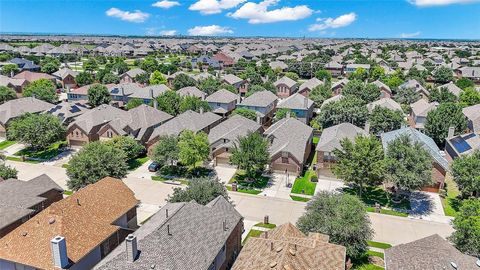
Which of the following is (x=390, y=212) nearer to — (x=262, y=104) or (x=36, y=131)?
(x=262, y=104)

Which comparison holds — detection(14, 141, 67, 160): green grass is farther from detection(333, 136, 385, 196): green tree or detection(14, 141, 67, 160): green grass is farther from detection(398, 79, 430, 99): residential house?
detection(398, 79, 430, 99): residential house

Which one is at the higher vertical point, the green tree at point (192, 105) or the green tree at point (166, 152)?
the green tree at point (192, 105)

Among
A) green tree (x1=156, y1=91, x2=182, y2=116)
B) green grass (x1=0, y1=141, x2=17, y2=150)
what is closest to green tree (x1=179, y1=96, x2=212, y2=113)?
green tree (x1=156, y1=91, x2=182, y2=116)

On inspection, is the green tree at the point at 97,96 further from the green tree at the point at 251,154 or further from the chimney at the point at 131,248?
the chimney at the point at 131,248


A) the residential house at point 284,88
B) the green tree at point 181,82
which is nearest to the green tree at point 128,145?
the green tree at point 181,82

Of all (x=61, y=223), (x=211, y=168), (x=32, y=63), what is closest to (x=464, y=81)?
(x=211, y=168)

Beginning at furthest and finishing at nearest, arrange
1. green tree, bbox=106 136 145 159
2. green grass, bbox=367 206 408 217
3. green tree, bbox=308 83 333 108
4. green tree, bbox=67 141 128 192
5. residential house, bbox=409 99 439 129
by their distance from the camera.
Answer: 1. green tree, bbox=308 83 333 108
2. residential house, bbox=409 99 439 129
3. green tree, bbox=106 136 145 159
4. green tree, bbox=67 141 128 192
5. green grass, bbox=367 206 408 217

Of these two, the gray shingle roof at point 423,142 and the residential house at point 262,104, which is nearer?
the gray shingle roof at point 423,142
